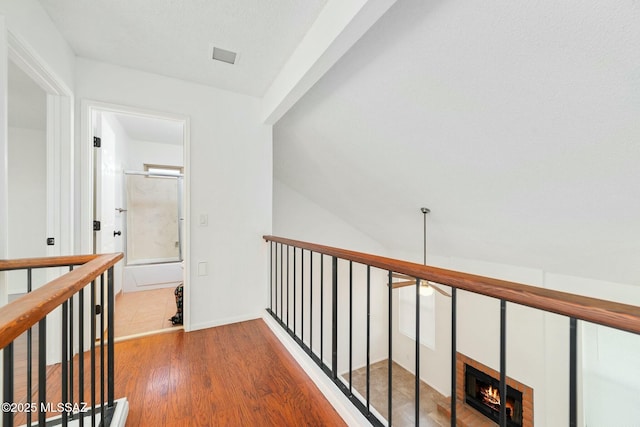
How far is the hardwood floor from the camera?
1.49 m

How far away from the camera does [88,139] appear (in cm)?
220

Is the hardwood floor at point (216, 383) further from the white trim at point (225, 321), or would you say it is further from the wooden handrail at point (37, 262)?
the wooden handrail at point (37, 262)

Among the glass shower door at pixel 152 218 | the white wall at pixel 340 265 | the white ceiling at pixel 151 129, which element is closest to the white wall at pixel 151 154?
the white ceiling at pixel 151 129

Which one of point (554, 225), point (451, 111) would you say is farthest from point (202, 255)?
point (554, 225)

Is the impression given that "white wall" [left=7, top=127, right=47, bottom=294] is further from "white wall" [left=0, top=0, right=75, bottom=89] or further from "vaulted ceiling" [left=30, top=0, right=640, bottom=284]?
"vaulted ceiling" [left=30, top=0, right=640, bottom=284]

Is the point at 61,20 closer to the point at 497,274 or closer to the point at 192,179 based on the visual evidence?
the point at 192,179

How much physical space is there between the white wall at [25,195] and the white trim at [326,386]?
11.0 feet

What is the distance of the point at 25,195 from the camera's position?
329 cm

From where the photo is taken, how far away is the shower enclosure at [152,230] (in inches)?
164

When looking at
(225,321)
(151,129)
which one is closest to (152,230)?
(151,129)

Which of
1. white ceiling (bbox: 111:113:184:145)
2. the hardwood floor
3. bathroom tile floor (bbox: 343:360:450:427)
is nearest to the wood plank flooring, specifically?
the hardwood floor

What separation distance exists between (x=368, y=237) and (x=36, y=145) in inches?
199

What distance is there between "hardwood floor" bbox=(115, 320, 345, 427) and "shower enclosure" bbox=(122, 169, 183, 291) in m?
2.09

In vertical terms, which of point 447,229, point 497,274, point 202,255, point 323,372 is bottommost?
point 323,372
